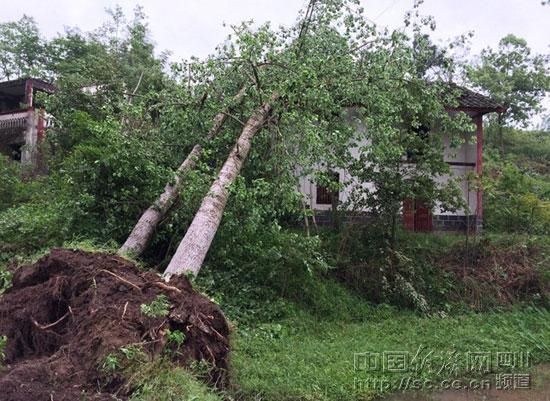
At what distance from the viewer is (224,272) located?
7707mm

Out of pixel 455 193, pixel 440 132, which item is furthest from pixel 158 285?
pixel 440 132

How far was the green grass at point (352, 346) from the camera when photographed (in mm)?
4941

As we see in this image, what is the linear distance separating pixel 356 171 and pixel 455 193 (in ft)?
5.85

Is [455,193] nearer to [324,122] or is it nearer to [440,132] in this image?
[440,132]

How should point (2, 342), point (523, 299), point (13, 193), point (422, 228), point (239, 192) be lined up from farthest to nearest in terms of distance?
point (422, 228), point (13, 193), point (523, 299), point (239, 192), point (2, 342)

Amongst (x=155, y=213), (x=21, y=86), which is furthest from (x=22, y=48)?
(x=155, y=213)

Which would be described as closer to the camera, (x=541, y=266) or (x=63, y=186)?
(x=63, y=186)

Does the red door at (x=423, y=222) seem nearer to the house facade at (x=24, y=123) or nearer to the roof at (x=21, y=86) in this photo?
the house facade at (x=24, y=123)

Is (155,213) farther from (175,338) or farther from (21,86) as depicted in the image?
(21,86)

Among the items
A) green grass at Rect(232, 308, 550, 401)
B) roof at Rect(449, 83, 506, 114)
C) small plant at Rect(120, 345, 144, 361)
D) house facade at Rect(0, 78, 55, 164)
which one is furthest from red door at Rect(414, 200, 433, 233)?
house facade at Rect(0, 78, 55, 164)

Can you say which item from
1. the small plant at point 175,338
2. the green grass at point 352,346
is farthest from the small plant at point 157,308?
the green grass at point 352,346

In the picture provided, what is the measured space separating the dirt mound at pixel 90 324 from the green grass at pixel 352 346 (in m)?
0.86

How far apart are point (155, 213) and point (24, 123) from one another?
1101cm

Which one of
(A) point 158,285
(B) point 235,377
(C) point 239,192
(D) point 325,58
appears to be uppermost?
(D) point 325,58
